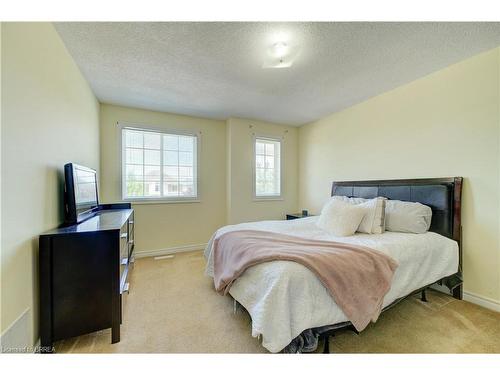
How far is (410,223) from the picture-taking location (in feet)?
7.15

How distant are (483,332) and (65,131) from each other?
388 centimetres

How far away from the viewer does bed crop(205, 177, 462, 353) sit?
1228mm

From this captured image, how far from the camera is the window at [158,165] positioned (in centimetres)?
339

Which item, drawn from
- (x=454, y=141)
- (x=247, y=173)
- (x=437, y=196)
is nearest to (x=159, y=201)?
(x=247, y=173)

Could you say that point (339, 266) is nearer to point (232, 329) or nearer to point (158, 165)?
point (232, 329)

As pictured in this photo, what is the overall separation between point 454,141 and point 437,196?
0.61 metres

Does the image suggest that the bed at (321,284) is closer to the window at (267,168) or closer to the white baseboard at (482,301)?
the white baseboard at (482,301)

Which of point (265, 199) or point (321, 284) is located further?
point (265, 199)

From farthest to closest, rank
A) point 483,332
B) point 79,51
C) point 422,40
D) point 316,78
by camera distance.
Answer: point 316,78 → point 79,51 → point 422,40 → point 483,332

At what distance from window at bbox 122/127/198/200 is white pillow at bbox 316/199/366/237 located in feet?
8.08

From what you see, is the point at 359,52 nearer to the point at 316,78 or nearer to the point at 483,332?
the point at 316,78

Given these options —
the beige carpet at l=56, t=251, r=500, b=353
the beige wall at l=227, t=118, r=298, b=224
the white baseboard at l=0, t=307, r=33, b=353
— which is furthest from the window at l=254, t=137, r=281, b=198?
the white baseboard at l=0, t=307, r=33, b=353

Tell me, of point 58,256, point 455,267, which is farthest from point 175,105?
point 455,267

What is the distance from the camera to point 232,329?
5.52 feet
